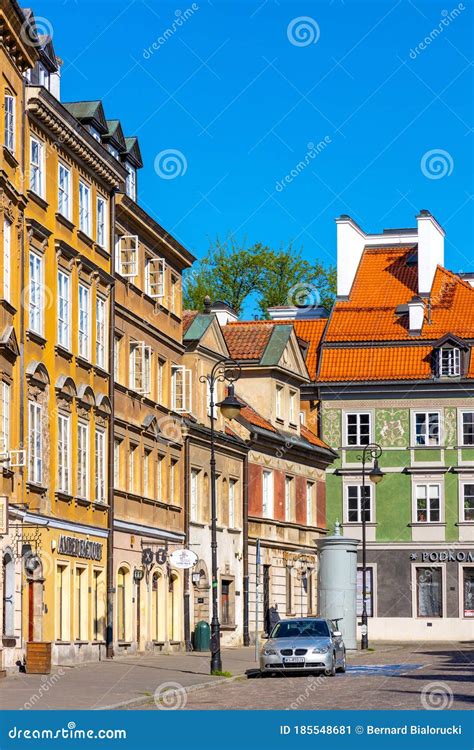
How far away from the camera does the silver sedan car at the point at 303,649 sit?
36344 millimetres

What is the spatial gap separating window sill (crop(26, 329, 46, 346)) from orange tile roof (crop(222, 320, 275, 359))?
26058mm

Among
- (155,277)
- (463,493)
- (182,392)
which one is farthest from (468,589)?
(155,277)

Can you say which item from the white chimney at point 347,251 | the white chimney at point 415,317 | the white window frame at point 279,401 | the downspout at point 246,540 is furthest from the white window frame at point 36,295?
the white chimney at point 347,251

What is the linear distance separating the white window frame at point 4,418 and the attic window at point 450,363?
41230mm

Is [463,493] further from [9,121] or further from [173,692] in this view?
[173,692]

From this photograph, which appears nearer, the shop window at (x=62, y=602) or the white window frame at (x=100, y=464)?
the shop window at (x=62, y=602)

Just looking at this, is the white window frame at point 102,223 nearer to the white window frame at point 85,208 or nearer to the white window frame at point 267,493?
the white window frame at point 85,208

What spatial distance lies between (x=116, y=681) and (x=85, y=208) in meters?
15.6

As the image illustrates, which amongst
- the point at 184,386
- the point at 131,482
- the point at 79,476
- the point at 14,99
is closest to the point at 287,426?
the point at 184,386

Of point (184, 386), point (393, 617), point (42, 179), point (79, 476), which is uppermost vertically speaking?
point (42, 179)

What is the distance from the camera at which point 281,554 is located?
6400cm

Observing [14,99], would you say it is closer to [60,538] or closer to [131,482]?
[60,538]

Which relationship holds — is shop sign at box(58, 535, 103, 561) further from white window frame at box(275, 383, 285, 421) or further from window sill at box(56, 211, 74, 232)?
white window frame at box(275, 383, 285, 421)

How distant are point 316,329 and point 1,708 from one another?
55.6 metres
